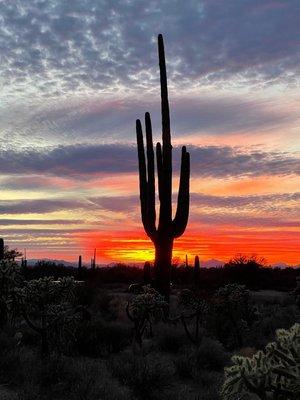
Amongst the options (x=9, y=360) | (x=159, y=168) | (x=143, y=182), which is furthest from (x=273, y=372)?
(x=143, y=182)

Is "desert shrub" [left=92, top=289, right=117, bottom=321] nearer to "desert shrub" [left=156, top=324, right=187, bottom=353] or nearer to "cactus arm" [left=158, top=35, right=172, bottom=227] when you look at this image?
"cactus arm" [left=158, top=35, right=172, bottom=227]

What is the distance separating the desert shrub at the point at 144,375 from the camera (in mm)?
8927

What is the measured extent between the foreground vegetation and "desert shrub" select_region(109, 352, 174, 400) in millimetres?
16

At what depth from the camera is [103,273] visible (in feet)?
125

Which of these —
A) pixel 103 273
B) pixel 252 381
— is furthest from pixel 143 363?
pixel 103 273

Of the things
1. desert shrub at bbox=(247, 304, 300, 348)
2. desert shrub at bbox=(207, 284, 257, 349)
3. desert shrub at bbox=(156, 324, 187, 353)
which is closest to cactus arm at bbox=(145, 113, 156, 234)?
desert shrub at bbox=(207, 284, 257, 349)

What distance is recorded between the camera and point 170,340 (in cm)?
1335

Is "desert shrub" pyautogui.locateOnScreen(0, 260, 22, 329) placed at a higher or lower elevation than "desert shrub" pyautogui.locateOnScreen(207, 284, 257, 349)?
higher

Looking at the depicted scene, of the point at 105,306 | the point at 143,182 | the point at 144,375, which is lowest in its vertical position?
the point at 144,375

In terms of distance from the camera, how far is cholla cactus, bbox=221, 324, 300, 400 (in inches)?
120

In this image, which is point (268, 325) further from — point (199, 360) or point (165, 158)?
point (165, 158)

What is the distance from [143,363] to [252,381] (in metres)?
6.85

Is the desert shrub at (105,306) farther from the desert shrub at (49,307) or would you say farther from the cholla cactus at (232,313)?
the desert shrub at (49,307)

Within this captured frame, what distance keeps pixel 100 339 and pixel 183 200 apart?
6.44 m
